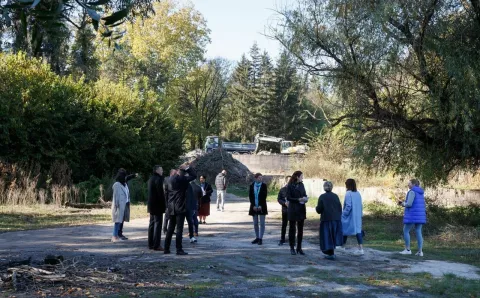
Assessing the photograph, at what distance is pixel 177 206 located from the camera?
39.7 feet

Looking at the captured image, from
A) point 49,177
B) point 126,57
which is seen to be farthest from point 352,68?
point 126,57

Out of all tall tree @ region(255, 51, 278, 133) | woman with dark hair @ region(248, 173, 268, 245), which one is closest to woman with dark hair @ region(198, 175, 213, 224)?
woman with dark hair @ region(248, 173, 268, 245)

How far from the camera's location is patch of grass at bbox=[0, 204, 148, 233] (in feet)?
56.3

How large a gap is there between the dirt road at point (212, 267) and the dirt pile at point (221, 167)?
26.7m

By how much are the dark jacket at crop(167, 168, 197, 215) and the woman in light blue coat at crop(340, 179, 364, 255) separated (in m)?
3.75

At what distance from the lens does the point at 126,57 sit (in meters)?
53.0

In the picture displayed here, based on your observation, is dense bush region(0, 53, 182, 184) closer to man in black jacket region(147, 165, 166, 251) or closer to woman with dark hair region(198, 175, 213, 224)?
woman with dark hair region(198, 175, 213, 224)

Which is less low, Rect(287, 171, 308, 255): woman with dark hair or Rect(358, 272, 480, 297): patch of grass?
Rect(287, 171, 308, 255): woman with dark hair

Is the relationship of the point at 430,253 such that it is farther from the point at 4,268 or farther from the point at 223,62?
the point at 223,62

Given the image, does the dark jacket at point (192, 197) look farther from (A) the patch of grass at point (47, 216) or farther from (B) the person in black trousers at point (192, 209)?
(A) the patch of grass at point (47, 216)

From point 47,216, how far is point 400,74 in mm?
12690

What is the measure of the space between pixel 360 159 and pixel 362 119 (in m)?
1.53

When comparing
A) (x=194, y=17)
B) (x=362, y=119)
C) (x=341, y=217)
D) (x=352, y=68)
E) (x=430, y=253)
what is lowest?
(x=430, y=253)

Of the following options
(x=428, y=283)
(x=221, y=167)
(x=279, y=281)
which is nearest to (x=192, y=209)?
(x=279, y=281)
